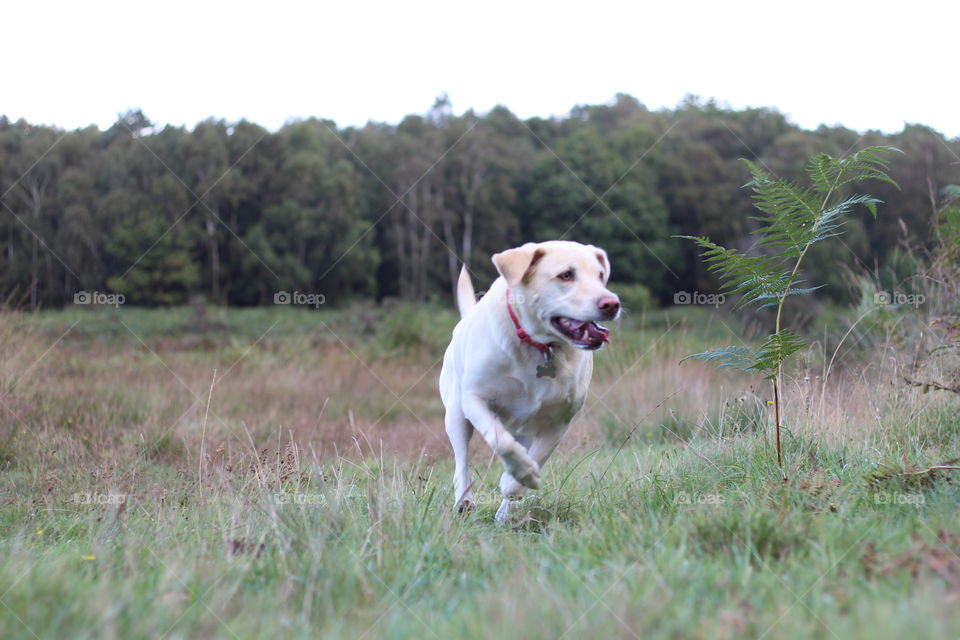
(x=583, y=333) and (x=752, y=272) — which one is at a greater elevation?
(x=752, y=272)

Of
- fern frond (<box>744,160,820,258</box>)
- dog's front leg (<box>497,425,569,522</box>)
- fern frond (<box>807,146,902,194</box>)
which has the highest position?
fern frond (<box>807,146,902,194</box>)

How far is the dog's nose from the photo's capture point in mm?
4020

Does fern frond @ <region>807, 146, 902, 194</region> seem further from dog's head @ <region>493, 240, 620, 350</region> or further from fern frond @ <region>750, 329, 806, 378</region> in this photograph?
dog's head @ <region>493, 240, 620, 350</region>

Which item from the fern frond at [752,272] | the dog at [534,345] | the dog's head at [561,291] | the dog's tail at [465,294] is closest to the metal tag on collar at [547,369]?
the dog at [534,345]

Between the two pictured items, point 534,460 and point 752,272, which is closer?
point 752,272

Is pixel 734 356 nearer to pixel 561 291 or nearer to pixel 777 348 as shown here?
pixel 777 348

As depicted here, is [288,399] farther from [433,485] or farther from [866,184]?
[866,184]

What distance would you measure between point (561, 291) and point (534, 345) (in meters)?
0.35

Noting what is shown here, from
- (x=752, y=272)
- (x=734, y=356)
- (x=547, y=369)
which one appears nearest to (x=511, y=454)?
(x=547, y=369)

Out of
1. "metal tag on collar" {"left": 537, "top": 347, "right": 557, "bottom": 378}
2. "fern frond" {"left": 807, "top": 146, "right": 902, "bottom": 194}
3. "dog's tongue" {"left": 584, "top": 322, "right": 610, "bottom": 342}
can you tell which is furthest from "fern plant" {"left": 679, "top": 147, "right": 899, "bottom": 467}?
"metal tag on collar" {"left": 537, "top": 347, "right": 557, "bottom": 378}

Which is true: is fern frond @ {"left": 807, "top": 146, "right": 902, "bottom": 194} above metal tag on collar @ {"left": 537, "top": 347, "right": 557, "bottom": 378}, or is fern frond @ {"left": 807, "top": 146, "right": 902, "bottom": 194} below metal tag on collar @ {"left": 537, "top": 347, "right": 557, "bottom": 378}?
above

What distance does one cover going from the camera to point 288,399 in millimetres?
10945

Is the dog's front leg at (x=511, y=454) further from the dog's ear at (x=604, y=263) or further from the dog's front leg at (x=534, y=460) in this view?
the dog's ear at (x=604, y=263)

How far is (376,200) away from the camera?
36.2 m
